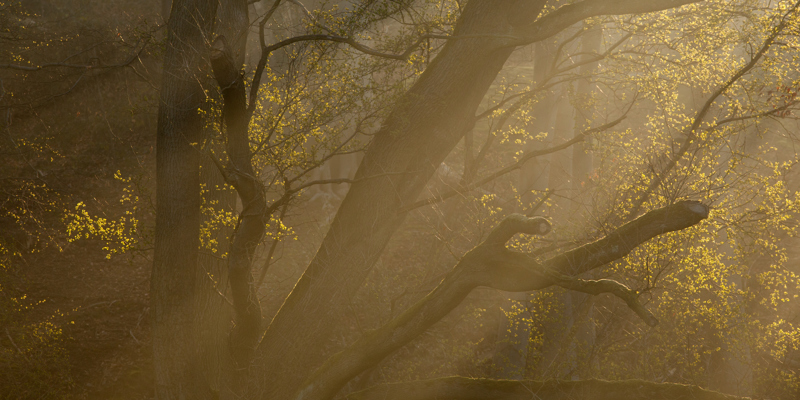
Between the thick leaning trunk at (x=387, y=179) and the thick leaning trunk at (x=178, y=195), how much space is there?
A: 1163mm

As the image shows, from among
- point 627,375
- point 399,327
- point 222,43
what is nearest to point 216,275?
point 399,327

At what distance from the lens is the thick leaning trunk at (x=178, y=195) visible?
6.25 m

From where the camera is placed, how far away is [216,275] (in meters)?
6.71

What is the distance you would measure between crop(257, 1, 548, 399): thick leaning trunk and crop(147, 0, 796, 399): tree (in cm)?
1

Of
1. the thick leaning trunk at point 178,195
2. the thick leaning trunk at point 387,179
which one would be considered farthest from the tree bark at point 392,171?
the thick leaning trunk at point 178,195

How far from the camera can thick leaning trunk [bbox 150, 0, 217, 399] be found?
6.25m

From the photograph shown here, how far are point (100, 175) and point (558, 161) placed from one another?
44.6 ft

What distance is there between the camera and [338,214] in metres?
6.22

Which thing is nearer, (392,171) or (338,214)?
(392,171)

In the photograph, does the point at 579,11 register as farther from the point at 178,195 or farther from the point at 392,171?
the point at 178,195

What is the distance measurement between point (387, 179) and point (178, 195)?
2697 millimetres

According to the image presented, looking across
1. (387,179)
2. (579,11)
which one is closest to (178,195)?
(387,179)

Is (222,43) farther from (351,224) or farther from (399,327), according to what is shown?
(399,327)

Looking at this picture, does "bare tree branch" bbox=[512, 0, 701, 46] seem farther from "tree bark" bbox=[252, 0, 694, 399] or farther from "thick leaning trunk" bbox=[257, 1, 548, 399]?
"thick leaning trunk" bbox=[257, 1, 548, 399]
